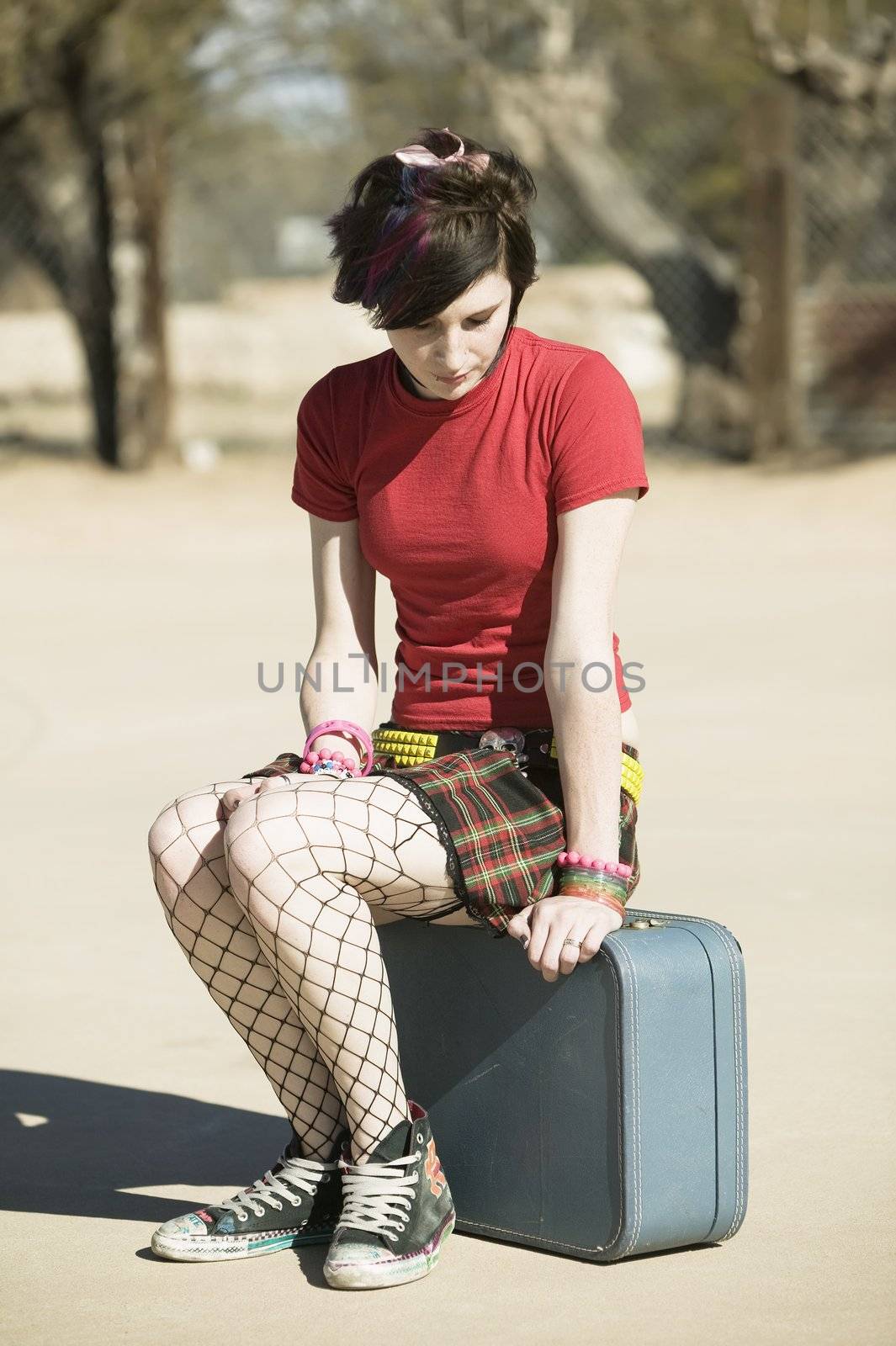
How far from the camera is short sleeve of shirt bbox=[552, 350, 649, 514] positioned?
8.91 feet

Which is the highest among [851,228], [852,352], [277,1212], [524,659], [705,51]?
[705,51]

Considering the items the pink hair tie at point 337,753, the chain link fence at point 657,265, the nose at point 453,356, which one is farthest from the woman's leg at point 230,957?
the chain link fence at point 657,265

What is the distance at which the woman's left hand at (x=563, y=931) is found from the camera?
8.40ft

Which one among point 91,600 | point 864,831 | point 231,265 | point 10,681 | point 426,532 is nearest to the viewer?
point 426,532

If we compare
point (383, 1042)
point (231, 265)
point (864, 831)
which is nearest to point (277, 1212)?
point (383, 1042)

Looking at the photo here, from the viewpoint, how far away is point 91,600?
9.73 metres

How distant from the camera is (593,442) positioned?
8.96ft

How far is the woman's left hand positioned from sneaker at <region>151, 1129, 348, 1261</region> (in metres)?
0.45

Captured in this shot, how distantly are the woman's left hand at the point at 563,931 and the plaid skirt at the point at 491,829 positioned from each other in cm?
6

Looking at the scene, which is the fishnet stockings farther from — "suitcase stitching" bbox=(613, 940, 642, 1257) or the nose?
the nose

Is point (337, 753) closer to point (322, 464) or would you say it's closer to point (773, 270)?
point (322, 464)

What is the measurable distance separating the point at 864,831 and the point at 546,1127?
2.69m

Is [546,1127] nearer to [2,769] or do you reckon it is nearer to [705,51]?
[2,769]

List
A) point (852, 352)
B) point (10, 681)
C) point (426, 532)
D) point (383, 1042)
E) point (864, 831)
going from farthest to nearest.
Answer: point (852, 352) → point (10, 681) → point (864, 831) → point (426, 532) → point (383, 1042)
